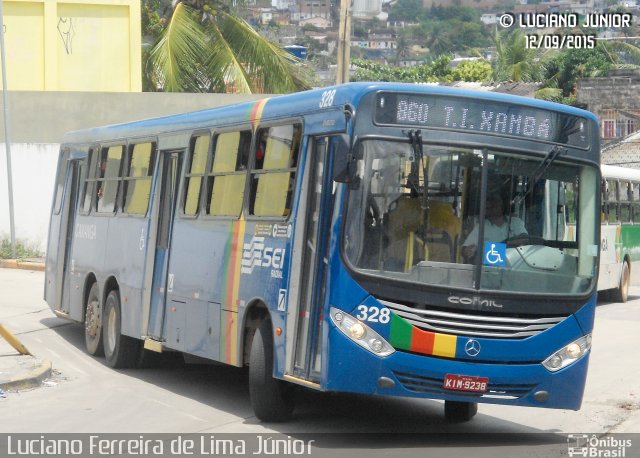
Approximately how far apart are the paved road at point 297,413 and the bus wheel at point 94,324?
0.50ft

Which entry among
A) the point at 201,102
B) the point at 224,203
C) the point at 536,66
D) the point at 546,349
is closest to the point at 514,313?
the point at 546,349

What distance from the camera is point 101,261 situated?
15.0m

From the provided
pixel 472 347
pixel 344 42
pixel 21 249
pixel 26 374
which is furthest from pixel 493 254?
pixel 21 249

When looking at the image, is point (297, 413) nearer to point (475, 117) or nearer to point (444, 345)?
point (444, 345)

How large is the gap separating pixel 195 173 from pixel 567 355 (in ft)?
14.6

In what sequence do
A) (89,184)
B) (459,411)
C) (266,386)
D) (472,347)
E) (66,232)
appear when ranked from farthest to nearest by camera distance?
(66,232) < (89,184) < (459,411) < (266,386) < (472,347)

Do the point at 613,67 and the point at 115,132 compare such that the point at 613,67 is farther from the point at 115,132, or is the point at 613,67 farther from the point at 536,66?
the point at 115,132

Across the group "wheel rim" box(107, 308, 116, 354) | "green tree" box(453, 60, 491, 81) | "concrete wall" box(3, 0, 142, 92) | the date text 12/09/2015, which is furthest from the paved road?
"green tree" box(453, 60, 491, 81)

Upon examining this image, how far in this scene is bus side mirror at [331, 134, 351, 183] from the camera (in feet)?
29.8

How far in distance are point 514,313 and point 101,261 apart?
23.0 feet

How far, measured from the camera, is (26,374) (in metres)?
12.4

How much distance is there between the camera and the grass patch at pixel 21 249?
28094 mm

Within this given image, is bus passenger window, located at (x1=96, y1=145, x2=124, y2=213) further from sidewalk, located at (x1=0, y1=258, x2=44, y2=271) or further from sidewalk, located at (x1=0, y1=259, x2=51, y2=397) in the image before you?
sidewalk, located at (x1=0, y1=258, x2=44, y2=271)

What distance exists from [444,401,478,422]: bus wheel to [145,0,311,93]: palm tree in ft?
69.6
